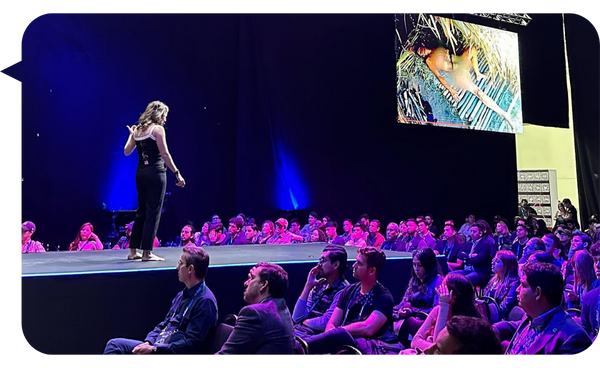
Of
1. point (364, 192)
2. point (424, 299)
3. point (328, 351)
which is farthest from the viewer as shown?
point (364, 192)

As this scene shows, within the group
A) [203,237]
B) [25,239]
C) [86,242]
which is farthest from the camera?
[203,237]

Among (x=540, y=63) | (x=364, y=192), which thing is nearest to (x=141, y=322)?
(x=364, y=192)

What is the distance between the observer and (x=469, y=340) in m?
1.71

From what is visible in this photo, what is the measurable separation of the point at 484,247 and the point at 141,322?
3641 millimetres

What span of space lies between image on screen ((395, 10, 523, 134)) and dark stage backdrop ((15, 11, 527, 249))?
1.80 feet

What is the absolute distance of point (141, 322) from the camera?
10.4 feet

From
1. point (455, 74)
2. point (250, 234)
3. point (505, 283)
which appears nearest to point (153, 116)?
point (505, 283)

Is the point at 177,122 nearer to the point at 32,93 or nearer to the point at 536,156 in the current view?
the point at 32,93

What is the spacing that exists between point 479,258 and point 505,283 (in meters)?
1.48

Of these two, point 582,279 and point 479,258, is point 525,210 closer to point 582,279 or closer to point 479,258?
point 479,258

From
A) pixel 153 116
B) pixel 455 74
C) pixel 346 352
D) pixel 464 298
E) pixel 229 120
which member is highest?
pixel 455 74

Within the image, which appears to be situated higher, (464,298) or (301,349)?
(464,298)

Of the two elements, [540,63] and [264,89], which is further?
[540,63]

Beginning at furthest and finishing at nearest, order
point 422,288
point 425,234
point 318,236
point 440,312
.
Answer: point 318,236, point 425,234, point 422,288, point 440,312
